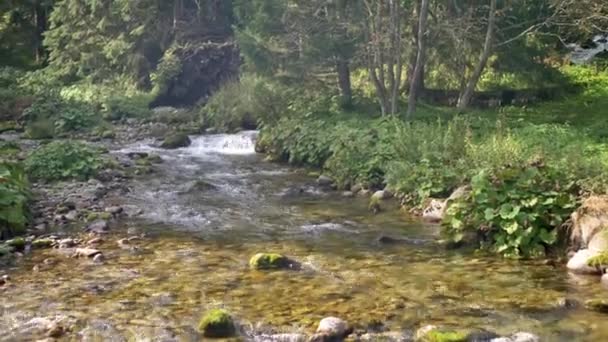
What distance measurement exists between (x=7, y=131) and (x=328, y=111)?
11749mm

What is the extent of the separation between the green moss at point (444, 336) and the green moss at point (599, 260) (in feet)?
8.77

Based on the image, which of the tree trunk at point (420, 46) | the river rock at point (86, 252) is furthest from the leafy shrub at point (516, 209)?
the tree trunk at point (420, 46)

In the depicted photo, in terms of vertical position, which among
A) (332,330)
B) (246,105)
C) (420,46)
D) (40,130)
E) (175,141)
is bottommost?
(40,130)

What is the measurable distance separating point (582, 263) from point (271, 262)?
3712 mm

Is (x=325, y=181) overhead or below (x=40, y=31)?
below

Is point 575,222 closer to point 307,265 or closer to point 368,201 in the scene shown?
point 307,265

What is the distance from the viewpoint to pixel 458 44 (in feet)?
59.5

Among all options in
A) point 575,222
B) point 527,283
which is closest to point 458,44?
point 575,222

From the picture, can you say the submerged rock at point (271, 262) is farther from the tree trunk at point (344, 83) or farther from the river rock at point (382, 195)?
the tree trunk at point (344, 83)

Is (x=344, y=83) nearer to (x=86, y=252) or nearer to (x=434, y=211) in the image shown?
(x=434, y=211)

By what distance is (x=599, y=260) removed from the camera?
838 centimetres

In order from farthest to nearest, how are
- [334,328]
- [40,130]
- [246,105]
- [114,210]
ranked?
[40,130] → [246,105] → [114,210] → [334,328]

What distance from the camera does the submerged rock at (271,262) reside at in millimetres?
9062

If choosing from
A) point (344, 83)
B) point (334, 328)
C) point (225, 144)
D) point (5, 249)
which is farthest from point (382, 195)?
point (225, 144)
